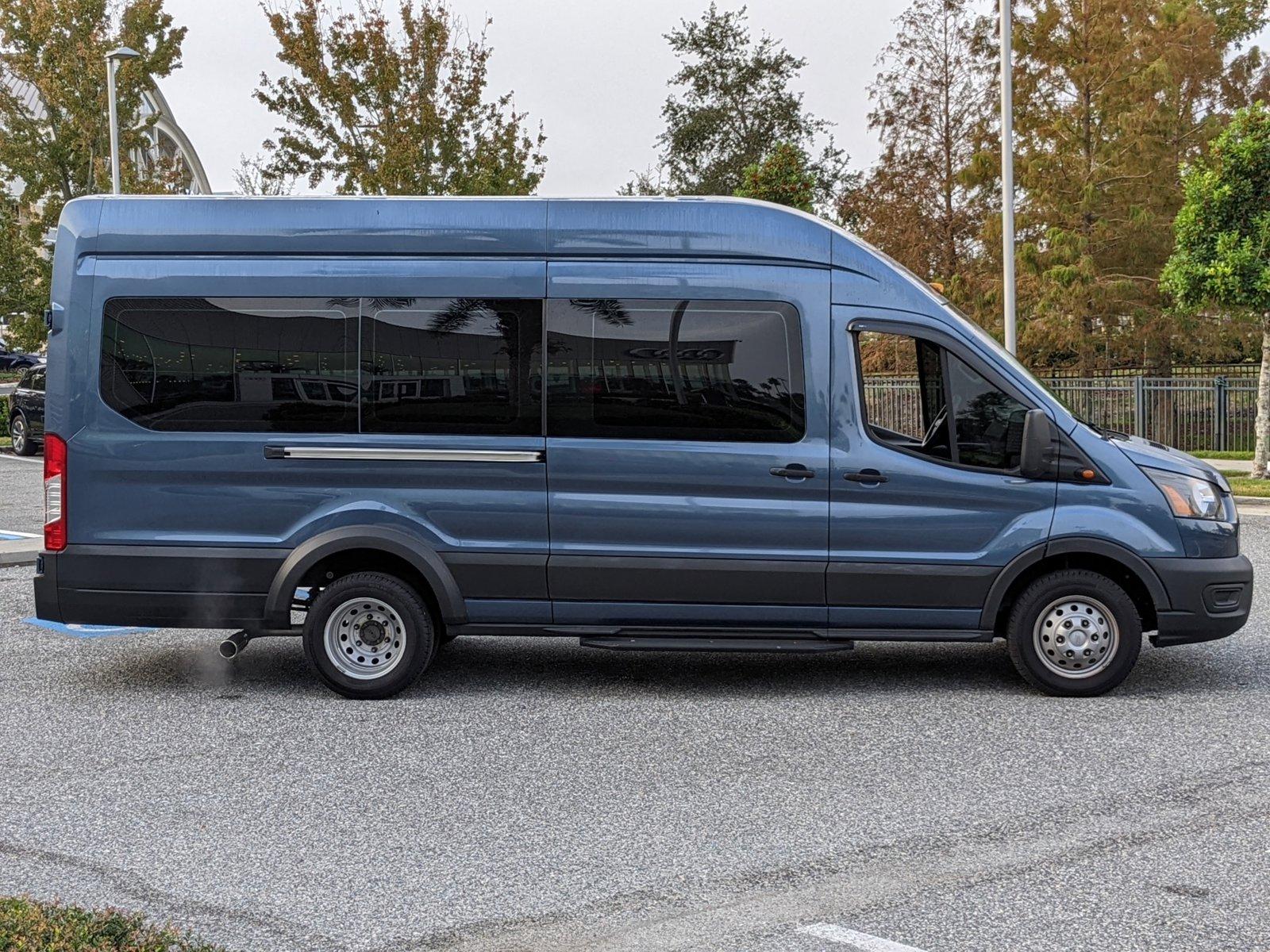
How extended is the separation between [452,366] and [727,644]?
209 centimetres

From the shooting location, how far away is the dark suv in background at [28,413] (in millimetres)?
25594

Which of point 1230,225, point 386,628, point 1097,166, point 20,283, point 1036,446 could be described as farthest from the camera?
point 20,283

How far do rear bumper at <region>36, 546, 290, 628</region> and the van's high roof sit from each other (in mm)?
1639

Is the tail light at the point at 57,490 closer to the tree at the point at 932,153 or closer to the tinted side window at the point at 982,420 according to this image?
the tinted side window at the point at 982,420

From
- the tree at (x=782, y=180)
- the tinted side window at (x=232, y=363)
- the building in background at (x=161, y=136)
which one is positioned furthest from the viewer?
the building in background at (x=161, y=136)

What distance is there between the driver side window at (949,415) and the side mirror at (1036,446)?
0.20ft

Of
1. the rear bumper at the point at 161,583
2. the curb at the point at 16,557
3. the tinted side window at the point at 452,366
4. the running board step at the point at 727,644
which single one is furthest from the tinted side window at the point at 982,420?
the curb at the point at 16,557

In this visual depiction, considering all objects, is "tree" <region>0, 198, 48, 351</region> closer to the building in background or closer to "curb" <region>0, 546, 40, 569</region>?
the building in background

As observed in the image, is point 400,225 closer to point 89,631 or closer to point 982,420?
point 982,420

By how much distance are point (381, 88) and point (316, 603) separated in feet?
77.9

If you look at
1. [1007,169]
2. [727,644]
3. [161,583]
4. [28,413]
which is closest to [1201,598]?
[727,644]

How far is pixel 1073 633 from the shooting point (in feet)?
23.5

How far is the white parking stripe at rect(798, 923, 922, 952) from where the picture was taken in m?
4.01

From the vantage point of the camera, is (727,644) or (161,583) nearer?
(727,644)
